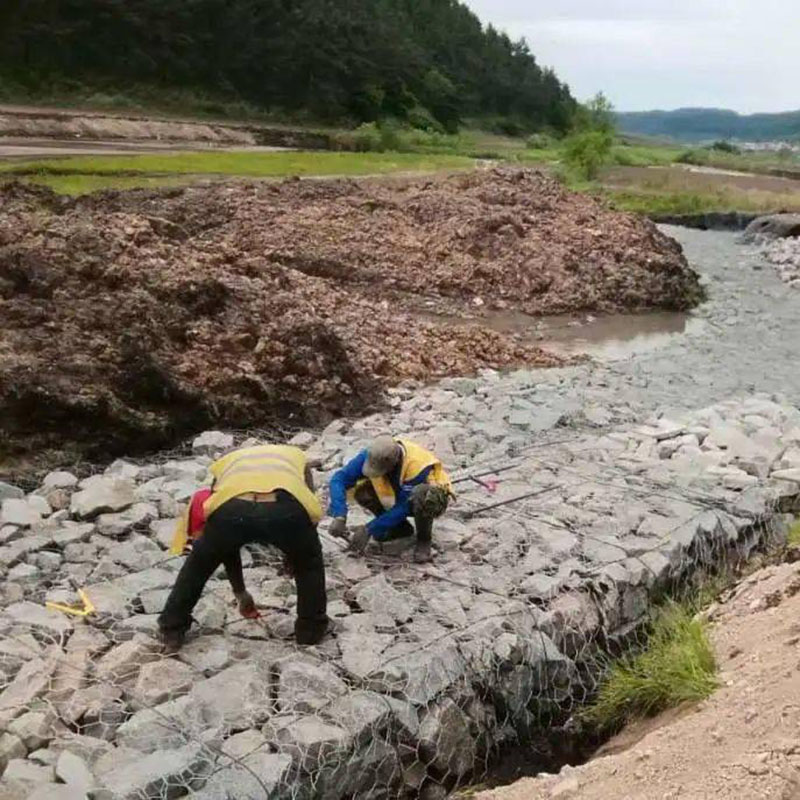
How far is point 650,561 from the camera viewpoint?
290 inches

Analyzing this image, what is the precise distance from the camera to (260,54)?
64.8 m

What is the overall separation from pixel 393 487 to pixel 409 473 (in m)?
0.15

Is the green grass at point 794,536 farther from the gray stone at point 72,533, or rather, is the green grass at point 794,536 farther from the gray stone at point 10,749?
the gray stone at point 10,749

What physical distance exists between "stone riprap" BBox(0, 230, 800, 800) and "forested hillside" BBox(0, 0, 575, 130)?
4821cm

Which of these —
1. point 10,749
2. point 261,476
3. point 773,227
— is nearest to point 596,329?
point 261,476

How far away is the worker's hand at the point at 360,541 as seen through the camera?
7.10 metres

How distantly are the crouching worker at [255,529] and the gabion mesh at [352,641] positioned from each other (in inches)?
7.9

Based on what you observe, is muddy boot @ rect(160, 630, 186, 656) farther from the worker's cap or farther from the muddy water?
the muddy water

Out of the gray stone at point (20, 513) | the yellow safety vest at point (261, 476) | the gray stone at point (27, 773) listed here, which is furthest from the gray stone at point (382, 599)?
the gray stone at point (20, 513)

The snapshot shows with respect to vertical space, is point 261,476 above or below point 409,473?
above

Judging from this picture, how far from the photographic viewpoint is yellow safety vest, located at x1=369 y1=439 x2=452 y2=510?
269 inches

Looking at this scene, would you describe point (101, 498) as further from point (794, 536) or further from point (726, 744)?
point (794, 536)

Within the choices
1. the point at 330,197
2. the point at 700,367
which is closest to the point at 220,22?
the point at 330,197

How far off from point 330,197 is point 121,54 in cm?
3892
